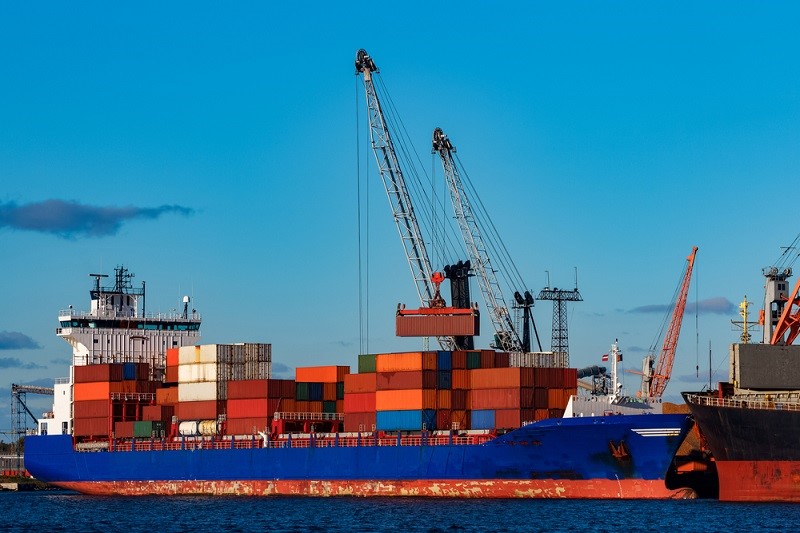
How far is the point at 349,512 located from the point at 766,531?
1624 cm

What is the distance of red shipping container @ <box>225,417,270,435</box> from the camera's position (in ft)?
207

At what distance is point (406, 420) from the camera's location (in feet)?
192

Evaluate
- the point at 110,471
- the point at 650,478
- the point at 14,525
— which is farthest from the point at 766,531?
the point at 110,471

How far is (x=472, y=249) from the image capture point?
270ft

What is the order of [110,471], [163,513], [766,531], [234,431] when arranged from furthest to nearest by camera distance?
[110,471] < [234,431] < [163,513] < [766,531]

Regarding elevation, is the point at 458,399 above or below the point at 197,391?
below

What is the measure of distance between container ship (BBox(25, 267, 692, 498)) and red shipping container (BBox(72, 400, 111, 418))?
0.07 metres

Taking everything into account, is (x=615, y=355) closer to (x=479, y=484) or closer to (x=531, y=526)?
(x=479, y=484)

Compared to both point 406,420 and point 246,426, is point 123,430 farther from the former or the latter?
point 406,420

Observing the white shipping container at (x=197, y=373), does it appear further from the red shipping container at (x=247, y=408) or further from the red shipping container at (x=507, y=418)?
the red shipping container at (x=507, y=418)

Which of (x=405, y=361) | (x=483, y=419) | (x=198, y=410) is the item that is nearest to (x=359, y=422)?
(x=405, y=361)

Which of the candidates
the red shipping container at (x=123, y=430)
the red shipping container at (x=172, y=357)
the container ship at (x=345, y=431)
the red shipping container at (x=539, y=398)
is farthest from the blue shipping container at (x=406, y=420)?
the red shipping container at (x=123, y=430)

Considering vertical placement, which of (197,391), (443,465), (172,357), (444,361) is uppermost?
(172,357)

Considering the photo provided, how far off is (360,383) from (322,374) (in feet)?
15.5
